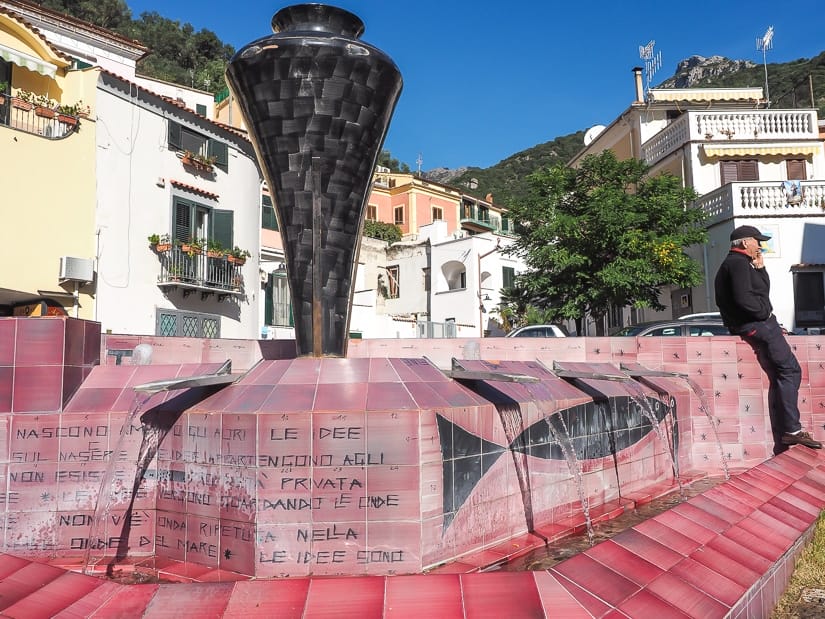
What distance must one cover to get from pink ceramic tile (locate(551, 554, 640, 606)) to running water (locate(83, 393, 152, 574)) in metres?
3.63

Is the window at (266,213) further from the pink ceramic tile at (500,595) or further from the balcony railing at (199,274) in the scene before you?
the pink ceramic tile at (500,595)

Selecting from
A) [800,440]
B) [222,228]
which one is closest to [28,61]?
[222,228]

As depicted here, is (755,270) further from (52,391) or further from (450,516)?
(52,391)

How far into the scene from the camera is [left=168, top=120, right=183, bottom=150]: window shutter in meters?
18.5

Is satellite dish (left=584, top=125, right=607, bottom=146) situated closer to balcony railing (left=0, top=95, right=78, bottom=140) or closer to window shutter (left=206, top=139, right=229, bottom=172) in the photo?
window shutter (left=206, top=139, right=229, bottom=172)

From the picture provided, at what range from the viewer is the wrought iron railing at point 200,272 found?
1773 centimetres

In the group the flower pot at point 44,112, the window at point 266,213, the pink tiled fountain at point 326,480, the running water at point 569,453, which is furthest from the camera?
the window at point 266,213

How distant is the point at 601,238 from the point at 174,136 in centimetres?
1280

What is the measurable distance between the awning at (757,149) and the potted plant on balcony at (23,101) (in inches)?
862

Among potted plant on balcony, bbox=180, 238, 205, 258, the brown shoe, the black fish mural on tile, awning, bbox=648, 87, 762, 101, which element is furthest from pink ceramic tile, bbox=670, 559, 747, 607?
awning, bbox=648, 87, 762, 101

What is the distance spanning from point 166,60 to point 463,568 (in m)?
54.1

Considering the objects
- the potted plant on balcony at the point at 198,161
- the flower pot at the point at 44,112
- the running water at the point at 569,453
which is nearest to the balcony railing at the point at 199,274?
the potted plant on balcony at the point at 198,161

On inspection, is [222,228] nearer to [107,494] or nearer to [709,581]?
[107,494]

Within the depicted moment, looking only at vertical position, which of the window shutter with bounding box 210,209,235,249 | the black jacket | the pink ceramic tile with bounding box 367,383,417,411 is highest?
the window shutter with bounding box 210,209,235,249
